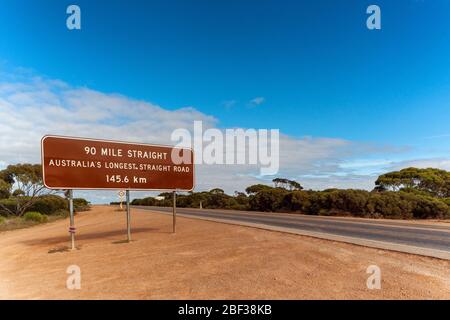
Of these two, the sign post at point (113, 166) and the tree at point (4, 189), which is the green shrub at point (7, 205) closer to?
the tree at point (4, 189)

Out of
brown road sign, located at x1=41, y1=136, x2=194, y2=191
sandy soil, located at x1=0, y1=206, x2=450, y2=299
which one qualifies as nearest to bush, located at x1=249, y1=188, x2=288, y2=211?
brown road sign, located at x1=41, y1=136, x2=194, y2=191

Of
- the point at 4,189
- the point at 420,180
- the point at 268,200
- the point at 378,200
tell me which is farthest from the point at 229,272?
the point at 420,180

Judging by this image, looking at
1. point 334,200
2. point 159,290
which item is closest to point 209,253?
point 159,290

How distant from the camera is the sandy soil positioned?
5.89m

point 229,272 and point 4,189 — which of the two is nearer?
point 229,272

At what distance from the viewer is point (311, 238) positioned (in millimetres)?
12148

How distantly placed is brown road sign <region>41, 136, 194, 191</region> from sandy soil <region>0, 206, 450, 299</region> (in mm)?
2830

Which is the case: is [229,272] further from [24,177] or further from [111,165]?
[24,177]

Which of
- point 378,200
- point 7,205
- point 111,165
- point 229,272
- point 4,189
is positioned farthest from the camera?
point 7,205

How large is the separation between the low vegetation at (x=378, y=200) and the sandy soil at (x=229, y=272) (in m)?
16.8

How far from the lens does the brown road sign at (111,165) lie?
11.8 meters

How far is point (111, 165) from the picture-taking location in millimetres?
13305

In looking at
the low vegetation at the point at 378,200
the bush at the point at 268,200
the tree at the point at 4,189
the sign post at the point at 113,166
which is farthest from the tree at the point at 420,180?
the tree at the point at 4,189

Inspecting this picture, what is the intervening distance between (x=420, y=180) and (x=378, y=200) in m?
21.3
